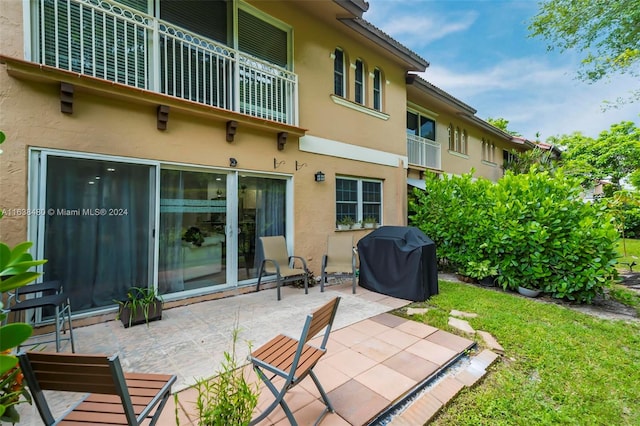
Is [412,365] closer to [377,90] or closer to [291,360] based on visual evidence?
[291,360]

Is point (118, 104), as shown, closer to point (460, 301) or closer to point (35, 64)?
point (35, 64)

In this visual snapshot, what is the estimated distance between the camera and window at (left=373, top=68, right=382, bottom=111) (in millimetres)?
10070

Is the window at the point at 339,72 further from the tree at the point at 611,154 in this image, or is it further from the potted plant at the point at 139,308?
the tree at the point at 611,154

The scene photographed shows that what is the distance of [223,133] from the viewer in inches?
242

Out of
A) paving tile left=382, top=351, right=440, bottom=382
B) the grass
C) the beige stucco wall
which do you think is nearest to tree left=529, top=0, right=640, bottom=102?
the beige stucco wall

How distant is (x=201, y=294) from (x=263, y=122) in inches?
158

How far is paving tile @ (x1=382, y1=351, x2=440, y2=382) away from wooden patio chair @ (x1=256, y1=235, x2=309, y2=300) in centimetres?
308

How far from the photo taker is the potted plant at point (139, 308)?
454 centimetres

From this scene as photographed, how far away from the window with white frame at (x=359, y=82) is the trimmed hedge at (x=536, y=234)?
4.34 meters

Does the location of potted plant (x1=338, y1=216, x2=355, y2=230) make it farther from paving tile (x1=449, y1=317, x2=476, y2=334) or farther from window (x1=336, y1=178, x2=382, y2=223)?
paving tile (x1=449, y1=317, x2=476, y2=334)

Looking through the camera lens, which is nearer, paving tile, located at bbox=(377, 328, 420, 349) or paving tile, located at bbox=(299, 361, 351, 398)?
paving tile, located at bbox=(299, 361, 351, 398)

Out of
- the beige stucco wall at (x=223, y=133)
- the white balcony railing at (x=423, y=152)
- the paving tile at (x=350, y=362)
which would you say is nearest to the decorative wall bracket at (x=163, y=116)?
the beige stucco wall at (x=223, y=133)

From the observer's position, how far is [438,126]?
14.3 meters

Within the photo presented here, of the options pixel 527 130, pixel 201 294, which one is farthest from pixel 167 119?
pixel 527 130
